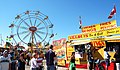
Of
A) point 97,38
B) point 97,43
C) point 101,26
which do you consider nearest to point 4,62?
point 97,43

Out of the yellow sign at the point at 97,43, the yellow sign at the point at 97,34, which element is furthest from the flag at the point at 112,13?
the yellow sign at the point at 97,43

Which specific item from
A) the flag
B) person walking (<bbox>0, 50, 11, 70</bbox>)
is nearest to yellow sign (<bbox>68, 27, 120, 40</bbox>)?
the flag

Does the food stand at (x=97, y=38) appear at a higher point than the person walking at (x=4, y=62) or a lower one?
higher

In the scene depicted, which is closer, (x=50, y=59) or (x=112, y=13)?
(x=50, y=59)

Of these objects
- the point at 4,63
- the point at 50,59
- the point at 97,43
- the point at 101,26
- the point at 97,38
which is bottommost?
the point at 4,63

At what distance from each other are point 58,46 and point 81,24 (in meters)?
3.82

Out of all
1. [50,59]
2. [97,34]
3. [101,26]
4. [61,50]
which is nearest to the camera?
[50,59]

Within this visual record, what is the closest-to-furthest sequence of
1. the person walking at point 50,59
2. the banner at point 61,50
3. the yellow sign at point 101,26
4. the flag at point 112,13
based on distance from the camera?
the person walking at point 50,59
the yellow sign at point 101,26
the flag at point 112,13
the banner at point 61,50

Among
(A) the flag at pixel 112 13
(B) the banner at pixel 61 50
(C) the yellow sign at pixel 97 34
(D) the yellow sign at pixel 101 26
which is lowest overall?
(B) the banner at pixel 61 50

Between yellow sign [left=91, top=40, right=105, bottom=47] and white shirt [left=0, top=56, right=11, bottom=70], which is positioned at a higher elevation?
yellow sign [left=91, top=40, right=105, bottom=47]

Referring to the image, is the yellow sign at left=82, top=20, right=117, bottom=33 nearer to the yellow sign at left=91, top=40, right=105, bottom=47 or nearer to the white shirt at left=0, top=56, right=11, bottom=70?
the yellow sign at left=91, top=40, right=105, bottom=47

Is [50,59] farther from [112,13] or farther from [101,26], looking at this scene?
[112,13]

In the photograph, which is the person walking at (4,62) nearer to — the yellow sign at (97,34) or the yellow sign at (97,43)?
the yellow sign at (97,43)

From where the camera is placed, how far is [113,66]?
18531 mm
